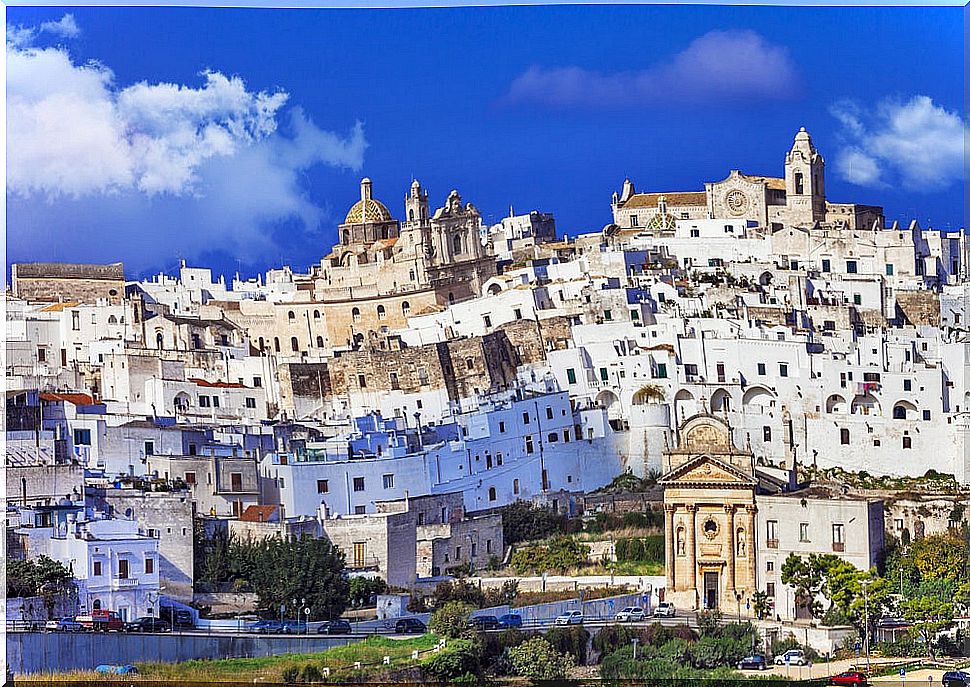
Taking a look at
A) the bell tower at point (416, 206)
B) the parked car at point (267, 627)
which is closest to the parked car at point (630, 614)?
the parked car at point (267, 627)

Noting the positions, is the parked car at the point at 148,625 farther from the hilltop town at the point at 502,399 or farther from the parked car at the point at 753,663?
the parked car at the point at 753,663

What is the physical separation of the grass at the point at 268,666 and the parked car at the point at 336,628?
0.59ft

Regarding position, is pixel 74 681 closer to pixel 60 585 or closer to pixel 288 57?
pixel 60 585

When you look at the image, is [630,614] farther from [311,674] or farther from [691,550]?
[311,674]

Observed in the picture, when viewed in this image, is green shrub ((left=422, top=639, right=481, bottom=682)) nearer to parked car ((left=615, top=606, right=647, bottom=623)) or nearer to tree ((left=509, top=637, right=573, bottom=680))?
tree ((left=509, top=637, right=573, bottom=680))

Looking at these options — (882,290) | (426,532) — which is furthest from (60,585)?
(882,290)

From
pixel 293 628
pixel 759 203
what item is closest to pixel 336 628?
pixel 293 628

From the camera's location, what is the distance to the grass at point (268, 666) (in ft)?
45.3

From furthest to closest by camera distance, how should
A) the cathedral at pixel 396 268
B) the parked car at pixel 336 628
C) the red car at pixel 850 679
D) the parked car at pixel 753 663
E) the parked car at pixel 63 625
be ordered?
the cathedral at pixel 396 268 < the parked car at pixel 336 628 < the parked car at pixel 753 663 < the parked car at pixel 63 625 < the red car at pixel 850 679

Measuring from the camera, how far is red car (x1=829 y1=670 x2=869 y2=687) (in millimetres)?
13617

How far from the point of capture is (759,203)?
17.2 metres

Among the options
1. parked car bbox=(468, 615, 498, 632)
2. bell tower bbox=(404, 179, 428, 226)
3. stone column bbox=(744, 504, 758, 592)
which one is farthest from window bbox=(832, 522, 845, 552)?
bell tower bbox=(404, 179, 428, 226)

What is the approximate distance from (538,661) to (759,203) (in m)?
4.80

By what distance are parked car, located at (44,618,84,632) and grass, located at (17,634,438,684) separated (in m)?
0.34
